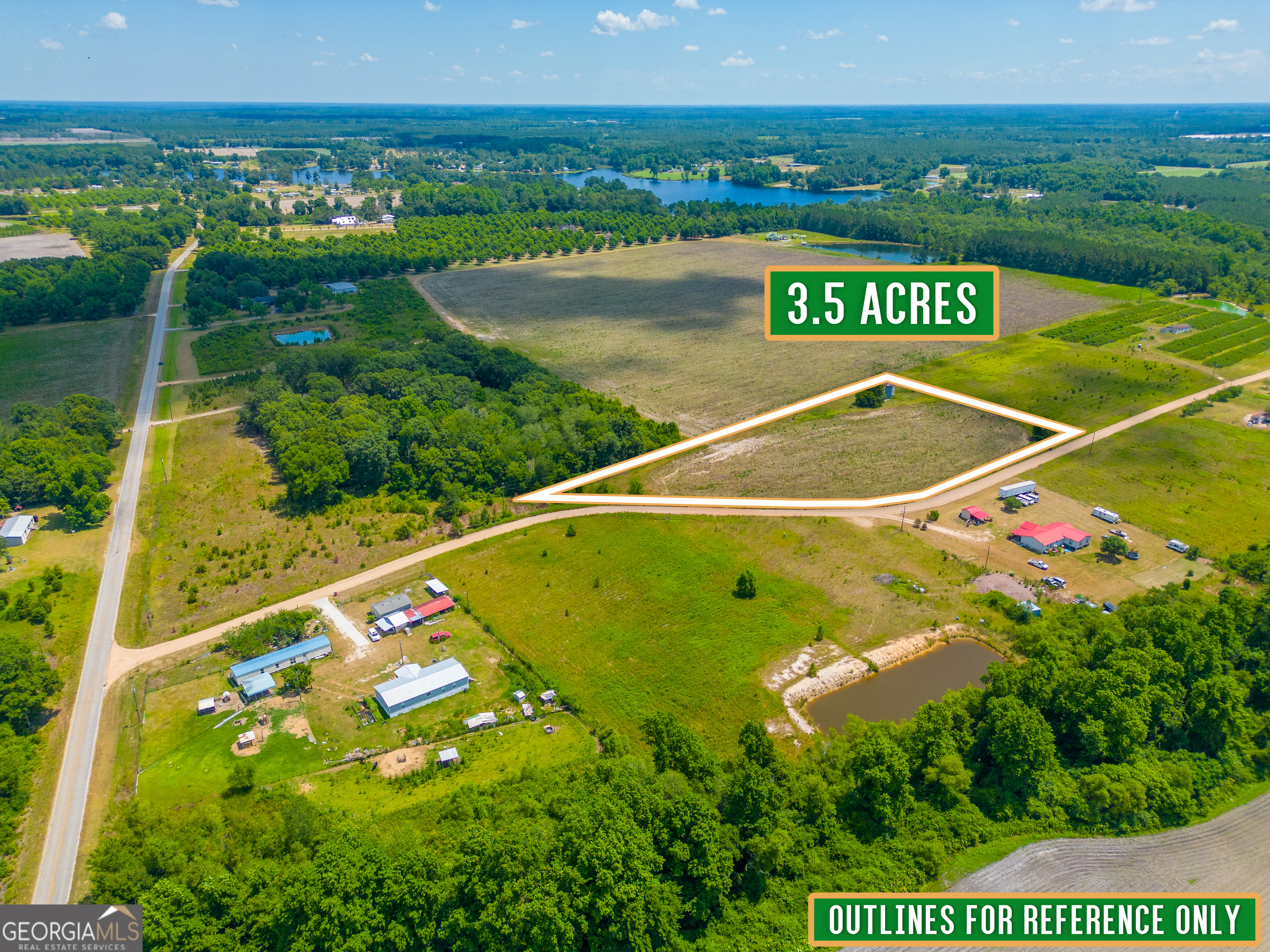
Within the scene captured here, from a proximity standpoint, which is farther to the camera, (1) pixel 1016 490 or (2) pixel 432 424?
(2) pixel 432 424

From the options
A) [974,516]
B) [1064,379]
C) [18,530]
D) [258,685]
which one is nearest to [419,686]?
[258,685]

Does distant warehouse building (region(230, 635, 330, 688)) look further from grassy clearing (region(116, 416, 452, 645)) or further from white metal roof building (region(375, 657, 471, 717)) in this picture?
grassy clearing (region(116, 416, 452, 645))

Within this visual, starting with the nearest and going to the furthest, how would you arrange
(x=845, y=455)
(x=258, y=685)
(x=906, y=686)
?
(x=258, y=685), (x=906, y=686), (x=845, y=455)

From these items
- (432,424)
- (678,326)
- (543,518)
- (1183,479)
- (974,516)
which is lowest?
(543,518)

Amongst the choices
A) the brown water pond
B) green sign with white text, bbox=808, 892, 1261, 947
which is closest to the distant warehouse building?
the brown water pond

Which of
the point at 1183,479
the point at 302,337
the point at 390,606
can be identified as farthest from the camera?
the point at 302,337

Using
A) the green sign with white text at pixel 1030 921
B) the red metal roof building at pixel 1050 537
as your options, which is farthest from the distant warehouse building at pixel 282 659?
the red metal roof building at pixel 1050 537

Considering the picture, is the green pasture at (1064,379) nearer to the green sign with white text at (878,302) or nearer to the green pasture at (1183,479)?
the green pasture at (1183,479)

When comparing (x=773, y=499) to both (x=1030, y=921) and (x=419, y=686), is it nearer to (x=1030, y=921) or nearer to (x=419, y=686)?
(x=419, y=686)
